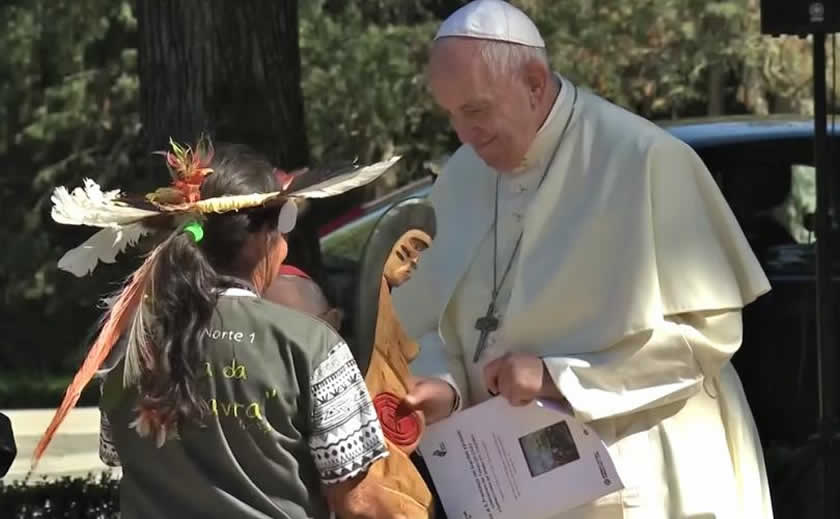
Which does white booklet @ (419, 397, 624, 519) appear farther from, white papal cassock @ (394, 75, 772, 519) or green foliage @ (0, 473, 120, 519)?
green foliage @ (0, 473, 120, 519)

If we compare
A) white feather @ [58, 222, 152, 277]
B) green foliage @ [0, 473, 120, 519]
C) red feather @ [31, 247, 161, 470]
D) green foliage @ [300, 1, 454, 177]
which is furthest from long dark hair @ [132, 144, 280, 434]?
green foliage @ [300, 1, 454, 177]

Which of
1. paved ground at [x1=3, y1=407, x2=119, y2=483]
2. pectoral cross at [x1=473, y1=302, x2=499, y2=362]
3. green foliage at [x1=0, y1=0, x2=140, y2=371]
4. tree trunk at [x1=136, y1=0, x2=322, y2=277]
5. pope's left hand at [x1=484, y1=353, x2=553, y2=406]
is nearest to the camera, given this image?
pope's left hand at [x1=484, y1=353, x2=553, y2=406]

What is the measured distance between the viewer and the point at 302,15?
43.0 ft

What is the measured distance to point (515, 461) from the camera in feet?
9.87

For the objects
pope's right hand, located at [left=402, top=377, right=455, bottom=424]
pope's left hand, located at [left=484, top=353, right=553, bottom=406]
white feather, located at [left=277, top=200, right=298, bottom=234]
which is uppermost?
white feather, located at [left=277, top=200, right=298, bottom=234]

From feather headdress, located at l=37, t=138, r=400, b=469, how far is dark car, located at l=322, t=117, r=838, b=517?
7.91ft

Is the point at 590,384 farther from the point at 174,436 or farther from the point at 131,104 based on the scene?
the point at 131,104

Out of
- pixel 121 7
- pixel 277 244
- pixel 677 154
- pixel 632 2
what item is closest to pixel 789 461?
pixel 677 154

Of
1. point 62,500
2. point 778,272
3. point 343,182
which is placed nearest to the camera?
point 343,182

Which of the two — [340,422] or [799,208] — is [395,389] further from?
[799,208]

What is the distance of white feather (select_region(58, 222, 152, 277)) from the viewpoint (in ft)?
8.55

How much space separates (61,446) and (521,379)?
605 cm

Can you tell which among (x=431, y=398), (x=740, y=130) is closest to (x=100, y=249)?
(x=431, y=398)

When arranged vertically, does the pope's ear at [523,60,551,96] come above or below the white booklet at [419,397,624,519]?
above
